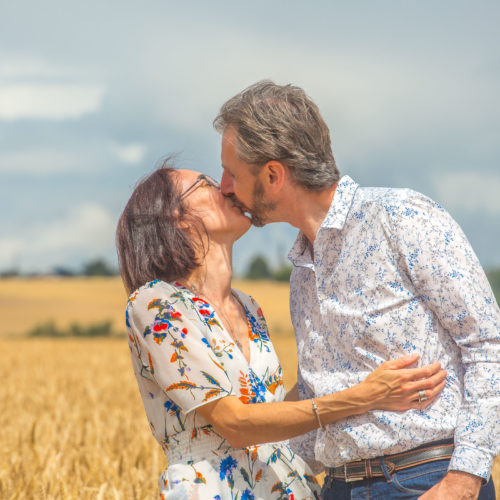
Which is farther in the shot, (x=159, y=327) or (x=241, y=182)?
(x=241, y=182)

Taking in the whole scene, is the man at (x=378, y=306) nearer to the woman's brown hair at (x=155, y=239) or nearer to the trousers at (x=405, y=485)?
the trousers at (x=405, y=485)

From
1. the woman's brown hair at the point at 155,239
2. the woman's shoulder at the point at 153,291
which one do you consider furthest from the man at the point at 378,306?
the woman's shoulder at the point at 153,291

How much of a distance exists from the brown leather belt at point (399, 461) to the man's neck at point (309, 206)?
0.78 m

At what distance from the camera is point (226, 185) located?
282cm


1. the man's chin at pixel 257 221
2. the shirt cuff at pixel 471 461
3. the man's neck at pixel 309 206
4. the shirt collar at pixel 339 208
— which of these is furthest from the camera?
the man's chin at pixel 257 221

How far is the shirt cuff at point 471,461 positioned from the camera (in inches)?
88.0

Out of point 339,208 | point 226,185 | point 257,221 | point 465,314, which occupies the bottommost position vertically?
point 465,314

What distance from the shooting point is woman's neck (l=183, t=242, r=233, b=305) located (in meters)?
2.75

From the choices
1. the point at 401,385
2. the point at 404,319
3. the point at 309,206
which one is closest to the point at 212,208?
the point at 309,206

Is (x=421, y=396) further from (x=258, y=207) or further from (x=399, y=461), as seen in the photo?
(x=258, y=207)

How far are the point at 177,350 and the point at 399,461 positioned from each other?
2.61ft

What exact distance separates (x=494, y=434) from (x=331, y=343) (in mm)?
581

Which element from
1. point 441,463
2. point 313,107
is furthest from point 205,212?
point 441,463

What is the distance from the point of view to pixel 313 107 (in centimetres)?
259
